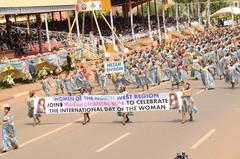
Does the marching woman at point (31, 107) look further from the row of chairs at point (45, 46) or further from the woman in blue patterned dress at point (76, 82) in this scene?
the row of chairs at point (45, 46)

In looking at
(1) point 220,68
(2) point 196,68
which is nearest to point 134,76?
(2) point 196,68

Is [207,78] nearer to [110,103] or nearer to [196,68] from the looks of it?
[196,68]

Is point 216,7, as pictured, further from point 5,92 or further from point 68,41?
point 5,92

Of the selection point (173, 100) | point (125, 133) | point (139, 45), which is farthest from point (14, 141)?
point (139, 45)

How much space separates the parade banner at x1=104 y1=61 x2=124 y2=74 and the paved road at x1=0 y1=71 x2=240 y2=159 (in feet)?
15.4

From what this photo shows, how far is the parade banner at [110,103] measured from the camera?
55.4 feet

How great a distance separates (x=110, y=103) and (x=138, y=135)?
96.6 inches

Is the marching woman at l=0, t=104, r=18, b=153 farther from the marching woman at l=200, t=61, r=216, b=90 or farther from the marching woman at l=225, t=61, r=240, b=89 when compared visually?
the marching woman at l=225, t=61, r=240, b=89

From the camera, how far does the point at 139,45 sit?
50.1 meters

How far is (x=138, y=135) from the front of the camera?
15.4 m

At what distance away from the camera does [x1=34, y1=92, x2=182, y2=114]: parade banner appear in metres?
16.9

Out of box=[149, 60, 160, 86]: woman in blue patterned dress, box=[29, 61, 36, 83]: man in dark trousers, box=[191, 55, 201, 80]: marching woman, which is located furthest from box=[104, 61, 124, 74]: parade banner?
box=[29, 61, 36, 83]: man in dark trousers

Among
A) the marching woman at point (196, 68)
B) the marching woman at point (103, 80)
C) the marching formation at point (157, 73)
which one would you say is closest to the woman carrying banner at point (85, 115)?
the marching formation at point (157, 73)

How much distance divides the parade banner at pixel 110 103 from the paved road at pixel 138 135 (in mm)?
521
